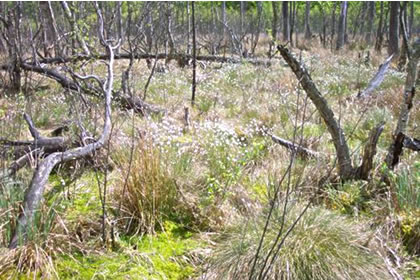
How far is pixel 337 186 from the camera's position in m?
3.60

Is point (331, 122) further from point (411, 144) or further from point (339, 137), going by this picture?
point (411, 144)

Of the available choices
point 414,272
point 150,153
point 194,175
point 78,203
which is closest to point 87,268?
point 78,203

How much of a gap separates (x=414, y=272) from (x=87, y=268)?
2311mm

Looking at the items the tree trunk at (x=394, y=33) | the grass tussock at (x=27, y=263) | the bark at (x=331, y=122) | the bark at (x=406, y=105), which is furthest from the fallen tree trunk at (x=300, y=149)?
the tree trunk at (x=394, y=33)

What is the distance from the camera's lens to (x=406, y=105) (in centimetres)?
338

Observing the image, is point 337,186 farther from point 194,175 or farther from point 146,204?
point 146,204

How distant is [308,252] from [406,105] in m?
1.88

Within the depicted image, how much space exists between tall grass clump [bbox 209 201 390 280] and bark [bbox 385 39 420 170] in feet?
3.43

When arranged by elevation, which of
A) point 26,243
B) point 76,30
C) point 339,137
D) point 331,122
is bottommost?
point 26,243

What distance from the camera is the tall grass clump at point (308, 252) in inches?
91.4

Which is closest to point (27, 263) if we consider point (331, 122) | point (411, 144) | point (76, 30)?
point (331, 122)

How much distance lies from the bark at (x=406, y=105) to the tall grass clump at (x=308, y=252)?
105 centimetres

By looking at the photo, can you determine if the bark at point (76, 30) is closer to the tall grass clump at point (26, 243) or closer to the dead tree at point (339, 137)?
the tall grass clump at point (26, 243)

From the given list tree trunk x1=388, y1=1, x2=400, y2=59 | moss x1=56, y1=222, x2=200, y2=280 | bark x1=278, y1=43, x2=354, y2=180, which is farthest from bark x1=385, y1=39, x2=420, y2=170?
tree trunk x1=388, y1=1, x2=400, y2=59
